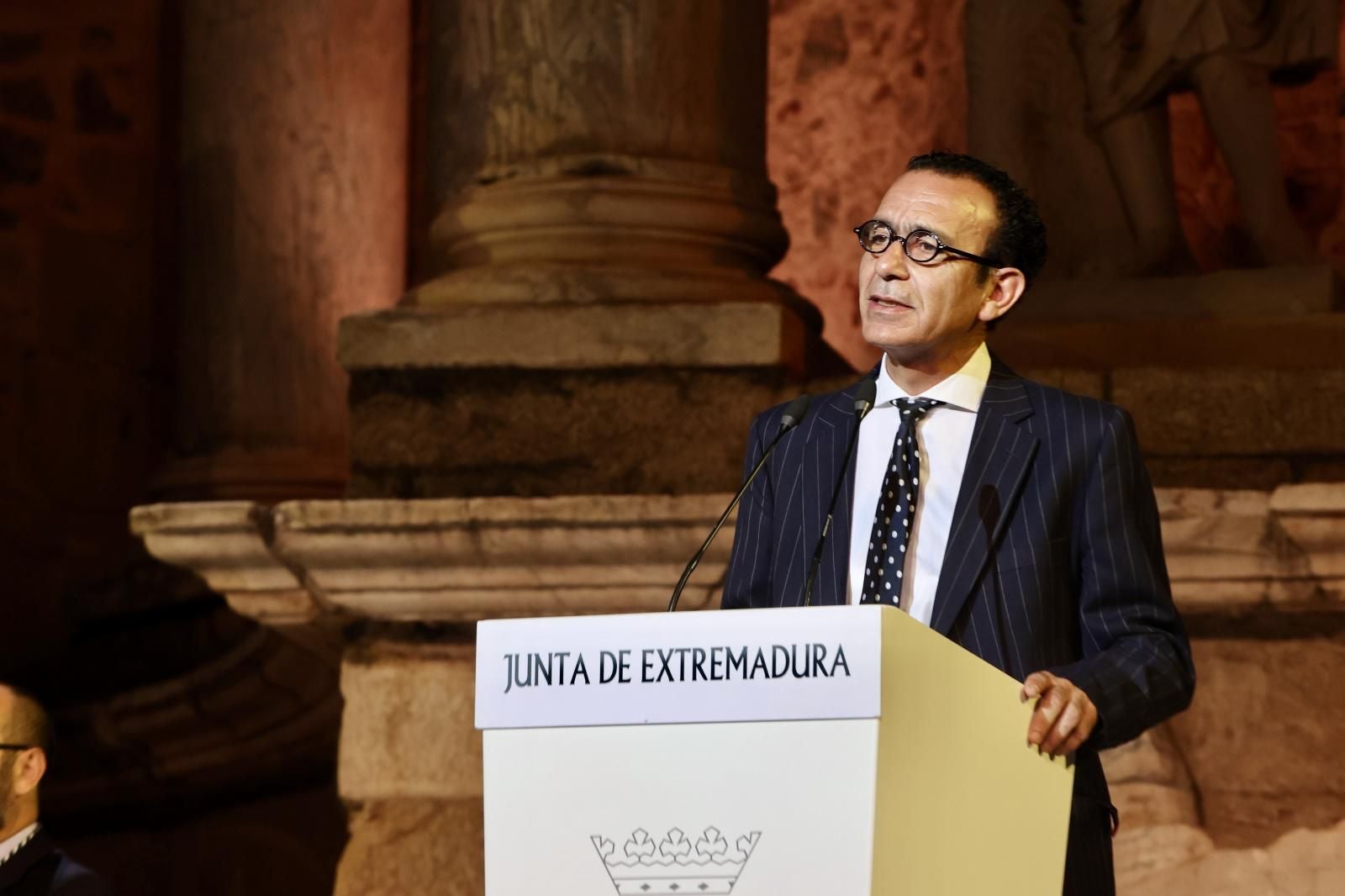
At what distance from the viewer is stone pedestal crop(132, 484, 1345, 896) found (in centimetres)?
290

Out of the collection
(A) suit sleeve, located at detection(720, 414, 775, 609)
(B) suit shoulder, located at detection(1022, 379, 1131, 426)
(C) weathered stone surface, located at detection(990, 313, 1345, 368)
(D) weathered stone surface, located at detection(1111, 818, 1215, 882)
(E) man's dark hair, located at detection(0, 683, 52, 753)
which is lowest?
(D) weathered stone surface, located at detection(1111, 818, 1215, 882)

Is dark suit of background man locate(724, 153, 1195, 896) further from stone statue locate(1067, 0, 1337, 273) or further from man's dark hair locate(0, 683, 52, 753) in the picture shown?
stone statue locate(1067, 0, 1337, 273)

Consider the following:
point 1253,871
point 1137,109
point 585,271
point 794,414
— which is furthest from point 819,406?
point 1137,109

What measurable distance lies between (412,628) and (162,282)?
3425 millimetres

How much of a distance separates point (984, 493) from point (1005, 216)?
0.28 m

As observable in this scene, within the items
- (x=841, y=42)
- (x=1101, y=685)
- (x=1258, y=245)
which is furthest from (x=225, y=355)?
(x=1101, y=685)

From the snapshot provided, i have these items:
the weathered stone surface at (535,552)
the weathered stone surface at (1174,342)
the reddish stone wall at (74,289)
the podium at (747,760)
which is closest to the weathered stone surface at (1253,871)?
the weathered stone surface at (535,552)

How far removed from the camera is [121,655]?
524 cm

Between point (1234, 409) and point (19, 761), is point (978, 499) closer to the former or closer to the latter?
point (1234, 409)

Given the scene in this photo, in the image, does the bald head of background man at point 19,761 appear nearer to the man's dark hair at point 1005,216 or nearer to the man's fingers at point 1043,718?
the man's dark hair at point 1005,216

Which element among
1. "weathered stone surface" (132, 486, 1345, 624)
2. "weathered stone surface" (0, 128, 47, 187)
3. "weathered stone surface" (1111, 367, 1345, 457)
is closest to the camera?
"weathered stone surface" (132, 486, 1345, 624)

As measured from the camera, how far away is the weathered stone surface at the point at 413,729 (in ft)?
10.6

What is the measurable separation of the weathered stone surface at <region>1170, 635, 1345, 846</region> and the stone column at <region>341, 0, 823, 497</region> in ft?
2.81

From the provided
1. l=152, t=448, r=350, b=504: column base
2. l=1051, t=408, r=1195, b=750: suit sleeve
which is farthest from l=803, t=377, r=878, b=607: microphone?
l=152, t=448, r=350, b=504: column base
